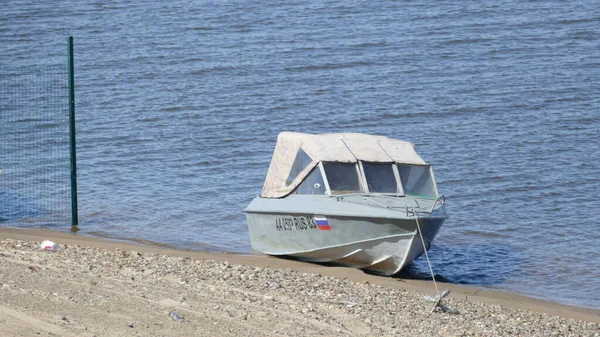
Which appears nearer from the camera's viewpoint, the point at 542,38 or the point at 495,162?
the point at 495,162

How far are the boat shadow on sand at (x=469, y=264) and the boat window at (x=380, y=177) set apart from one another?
4.48 ft

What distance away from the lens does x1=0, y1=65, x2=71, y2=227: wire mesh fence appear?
17.3 m

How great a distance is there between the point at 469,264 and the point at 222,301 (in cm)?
597

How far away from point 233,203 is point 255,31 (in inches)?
579

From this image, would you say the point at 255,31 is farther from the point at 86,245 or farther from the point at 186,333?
the point at 186,333

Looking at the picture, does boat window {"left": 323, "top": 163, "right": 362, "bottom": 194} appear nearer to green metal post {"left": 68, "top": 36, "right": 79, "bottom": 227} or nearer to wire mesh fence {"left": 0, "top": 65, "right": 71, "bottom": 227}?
green metal post {"left": 68, "top": 36, "right": 79, "bottom": 227}

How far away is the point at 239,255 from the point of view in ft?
49.5

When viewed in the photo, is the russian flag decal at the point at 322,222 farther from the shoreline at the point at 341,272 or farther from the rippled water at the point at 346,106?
the rippled water at the point at 346,106

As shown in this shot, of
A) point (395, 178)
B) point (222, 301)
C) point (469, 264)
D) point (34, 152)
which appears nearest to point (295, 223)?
point (395, 178)

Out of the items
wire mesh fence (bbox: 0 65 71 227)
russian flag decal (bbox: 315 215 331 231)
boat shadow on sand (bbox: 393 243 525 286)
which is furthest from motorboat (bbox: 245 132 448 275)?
wire mesh fence (bbox: 0 65 71 227)

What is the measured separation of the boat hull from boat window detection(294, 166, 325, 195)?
47 centimetres

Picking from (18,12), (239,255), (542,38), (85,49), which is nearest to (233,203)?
(239,255)

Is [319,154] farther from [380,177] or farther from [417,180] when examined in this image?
[417,180]

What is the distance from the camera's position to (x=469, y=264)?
49.7 ft
